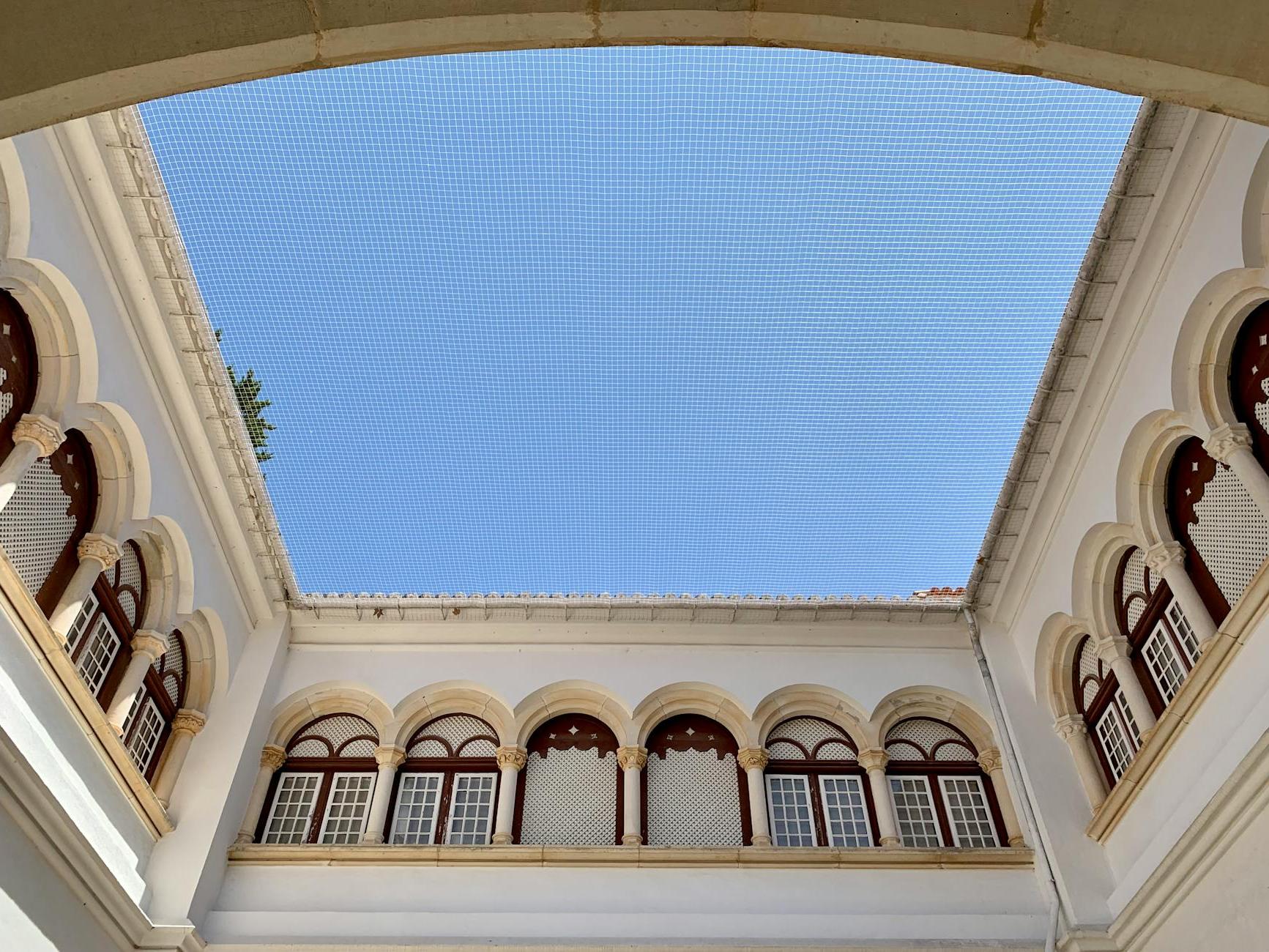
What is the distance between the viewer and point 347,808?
29.0 ft

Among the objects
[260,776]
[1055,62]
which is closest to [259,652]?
[260,776]

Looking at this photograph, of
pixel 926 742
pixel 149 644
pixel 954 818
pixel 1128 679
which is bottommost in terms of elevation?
pixel 954 818

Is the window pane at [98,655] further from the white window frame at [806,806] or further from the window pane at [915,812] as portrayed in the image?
the window pane at [915,812]

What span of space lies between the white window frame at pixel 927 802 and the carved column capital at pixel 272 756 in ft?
17.3

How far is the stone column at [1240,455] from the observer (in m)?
6.36

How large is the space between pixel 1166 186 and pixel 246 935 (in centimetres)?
837

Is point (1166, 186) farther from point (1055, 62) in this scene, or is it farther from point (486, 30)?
→ point (486, 30)

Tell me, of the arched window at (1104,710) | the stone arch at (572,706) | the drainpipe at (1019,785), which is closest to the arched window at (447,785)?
the stone arch at (572,706)

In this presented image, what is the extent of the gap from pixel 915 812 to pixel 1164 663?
249 cm

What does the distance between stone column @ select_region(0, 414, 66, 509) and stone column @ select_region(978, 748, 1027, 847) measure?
7.71m

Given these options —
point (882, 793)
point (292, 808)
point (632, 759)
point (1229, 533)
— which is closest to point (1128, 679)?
point (1229, 533)

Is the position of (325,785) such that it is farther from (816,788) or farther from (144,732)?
(816,788)

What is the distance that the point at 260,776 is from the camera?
8930mm

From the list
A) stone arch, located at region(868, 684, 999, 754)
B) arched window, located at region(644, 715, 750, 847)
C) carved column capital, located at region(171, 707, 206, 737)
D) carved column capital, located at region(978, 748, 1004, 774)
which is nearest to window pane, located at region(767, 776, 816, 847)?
arched window, located at region(644, 715, 750, 847)
